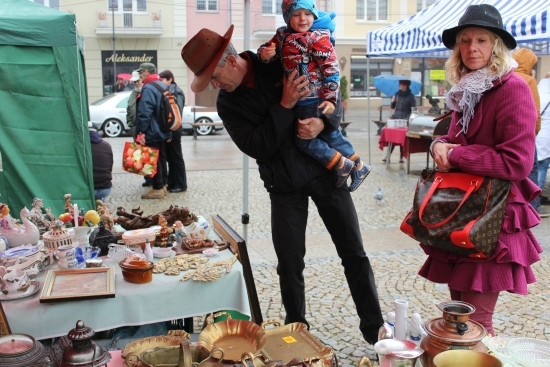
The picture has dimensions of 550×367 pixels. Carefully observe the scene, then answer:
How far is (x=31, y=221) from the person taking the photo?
11.1ft

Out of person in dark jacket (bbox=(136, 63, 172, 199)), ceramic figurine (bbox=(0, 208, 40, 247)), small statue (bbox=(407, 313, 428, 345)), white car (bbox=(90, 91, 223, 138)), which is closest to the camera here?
small statue (bbox=(407, 313, 428, 345))

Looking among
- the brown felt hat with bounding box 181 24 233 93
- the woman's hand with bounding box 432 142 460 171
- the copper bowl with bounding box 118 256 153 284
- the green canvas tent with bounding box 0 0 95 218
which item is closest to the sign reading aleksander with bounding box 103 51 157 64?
the green canvas tent with bounding box 0 0 95 218

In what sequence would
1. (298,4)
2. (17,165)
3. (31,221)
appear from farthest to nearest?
(17,165) → (31,221) → (298,4)

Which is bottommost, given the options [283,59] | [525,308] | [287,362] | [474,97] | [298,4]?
[525,308]

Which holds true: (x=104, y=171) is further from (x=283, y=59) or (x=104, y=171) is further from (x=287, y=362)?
(x=287, y=362)

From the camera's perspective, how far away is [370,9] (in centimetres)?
2917

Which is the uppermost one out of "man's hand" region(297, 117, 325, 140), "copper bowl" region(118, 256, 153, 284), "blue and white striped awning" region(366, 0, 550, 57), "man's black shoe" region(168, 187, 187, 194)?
"blue and white striped awning" region(366, 0, 550, 57)

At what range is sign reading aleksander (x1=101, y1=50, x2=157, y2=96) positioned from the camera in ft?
87.7

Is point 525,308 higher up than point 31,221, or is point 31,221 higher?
point 31,221

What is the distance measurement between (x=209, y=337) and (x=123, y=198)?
6.02m

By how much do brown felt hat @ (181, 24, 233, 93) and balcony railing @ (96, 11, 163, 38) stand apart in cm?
2528

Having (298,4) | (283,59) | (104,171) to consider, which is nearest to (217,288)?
(283,59)

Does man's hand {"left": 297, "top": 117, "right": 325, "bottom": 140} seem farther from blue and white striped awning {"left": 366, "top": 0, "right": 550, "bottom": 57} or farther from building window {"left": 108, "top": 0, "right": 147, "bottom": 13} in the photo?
building window {"left": 108, "top": 0, "right": 147, "bottom": 13}

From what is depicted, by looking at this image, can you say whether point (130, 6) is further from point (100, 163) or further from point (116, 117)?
point (100, 163)
